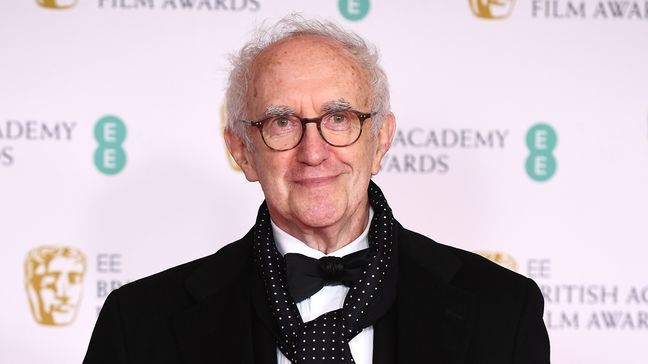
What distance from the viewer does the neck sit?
2.08 m

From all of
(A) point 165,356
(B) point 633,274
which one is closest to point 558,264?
(B) point 633,274

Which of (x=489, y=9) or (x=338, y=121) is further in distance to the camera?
(x=489, y=9)

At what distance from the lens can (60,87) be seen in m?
2.95

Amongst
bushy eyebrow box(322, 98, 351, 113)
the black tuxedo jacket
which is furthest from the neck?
bushy eyebrow box(322, 98, 351, 113)

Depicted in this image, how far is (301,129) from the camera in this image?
2.00 m

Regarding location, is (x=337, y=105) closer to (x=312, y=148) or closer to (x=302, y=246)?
(x=312, y=148)

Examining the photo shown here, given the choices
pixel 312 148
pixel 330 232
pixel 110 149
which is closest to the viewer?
pixel 312 148

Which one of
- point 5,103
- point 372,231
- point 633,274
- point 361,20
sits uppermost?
point 361,20

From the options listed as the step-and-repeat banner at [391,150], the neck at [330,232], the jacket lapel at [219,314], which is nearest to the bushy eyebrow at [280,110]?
the neck at [330,232]

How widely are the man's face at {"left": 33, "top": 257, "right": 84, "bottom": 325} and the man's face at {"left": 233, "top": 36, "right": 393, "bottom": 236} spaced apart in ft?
3.50

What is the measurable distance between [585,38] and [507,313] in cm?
128

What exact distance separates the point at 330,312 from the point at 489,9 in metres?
1.33

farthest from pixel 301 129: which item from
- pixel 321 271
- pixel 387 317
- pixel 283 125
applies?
pixel 387 317

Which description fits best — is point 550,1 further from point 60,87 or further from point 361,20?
point 60,87
